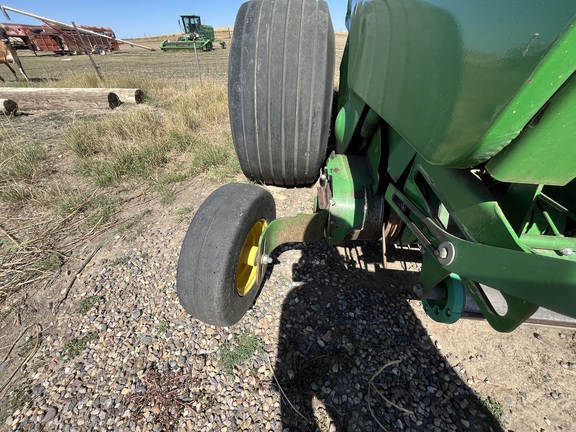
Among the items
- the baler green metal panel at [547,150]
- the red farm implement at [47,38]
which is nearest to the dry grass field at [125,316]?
the baler green metal panel at [547,150]

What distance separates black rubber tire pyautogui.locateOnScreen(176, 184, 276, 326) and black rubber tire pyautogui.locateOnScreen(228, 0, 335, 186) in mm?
829

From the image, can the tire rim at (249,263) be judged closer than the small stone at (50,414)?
No

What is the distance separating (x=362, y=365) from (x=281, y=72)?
77.2 inches

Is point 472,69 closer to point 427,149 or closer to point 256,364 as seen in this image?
point 427,149

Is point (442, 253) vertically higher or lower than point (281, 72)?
lower

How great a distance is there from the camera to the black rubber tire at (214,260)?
141 centimetres

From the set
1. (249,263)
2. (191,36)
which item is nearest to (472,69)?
(249,263)

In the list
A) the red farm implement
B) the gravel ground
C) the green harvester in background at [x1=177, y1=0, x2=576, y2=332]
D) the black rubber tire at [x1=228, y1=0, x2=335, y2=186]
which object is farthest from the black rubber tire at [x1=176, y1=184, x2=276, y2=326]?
the red farm implement

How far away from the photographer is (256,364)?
5.37 feet

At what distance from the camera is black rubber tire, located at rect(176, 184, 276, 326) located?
55.4 inches

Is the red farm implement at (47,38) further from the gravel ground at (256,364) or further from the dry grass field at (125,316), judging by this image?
the gravel ground at (256,364)

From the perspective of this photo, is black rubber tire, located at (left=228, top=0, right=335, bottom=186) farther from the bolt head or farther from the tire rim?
the bolt head


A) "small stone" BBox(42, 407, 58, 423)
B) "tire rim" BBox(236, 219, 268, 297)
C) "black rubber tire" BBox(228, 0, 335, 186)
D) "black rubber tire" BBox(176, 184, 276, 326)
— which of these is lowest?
"small stone" BBox(42, 407, 58, 423)

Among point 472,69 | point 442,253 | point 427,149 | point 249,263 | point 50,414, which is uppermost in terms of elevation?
point 472,69
